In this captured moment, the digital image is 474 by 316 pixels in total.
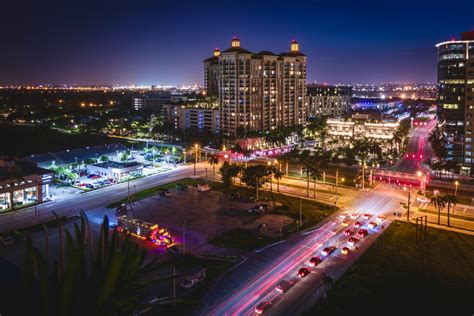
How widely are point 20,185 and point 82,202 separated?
7.92 meters

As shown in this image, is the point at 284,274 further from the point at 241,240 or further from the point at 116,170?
the point at 116,170

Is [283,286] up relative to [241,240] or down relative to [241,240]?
down

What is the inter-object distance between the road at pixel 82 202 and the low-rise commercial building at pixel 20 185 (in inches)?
77.9

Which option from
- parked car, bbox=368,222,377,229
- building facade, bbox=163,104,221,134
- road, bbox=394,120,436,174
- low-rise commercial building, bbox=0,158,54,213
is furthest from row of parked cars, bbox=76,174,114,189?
road, bbox=394,120,436,174

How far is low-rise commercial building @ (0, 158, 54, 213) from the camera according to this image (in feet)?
168

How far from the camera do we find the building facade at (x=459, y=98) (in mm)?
70938

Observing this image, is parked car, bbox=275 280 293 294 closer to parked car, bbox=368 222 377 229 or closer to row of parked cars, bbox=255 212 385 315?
row of parked cars, bbox=255 212 385 315

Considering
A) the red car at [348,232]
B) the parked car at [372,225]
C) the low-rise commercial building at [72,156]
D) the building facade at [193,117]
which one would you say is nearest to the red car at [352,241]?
the red car at [348,232]

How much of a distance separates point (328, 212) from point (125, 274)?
131 ft

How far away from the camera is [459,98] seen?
7288 cm

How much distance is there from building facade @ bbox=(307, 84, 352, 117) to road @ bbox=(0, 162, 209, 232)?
282ft

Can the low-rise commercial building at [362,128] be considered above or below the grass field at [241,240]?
above

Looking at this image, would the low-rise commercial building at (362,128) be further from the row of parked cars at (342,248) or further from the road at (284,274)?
the road at (284,274)

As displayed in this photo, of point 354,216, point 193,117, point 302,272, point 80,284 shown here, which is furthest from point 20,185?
point 193,117
